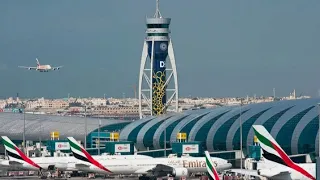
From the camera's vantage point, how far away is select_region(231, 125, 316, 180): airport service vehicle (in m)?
70.4

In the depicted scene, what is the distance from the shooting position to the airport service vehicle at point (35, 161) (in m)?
116

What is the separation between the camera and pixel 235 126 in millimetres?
138500

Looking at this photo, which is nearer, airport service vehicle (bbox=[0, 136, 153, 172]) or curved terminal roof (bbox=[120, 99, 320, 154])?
airport service vehicle (bbox=[0, 136, 153, 172])

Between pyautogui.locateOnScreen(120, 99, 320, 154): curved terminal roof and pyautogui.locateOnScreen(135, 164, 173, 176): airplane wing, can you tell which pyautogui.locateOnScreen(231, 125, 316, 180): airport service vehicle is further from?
pyautogui.locateOnScreen(120, 99, 320, 154): curved terminal roof

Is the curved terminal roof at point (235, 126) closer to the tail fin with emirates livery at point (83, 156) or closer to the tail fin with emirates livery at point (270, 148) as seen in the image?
the tail fin with emirates livery at point (83, 156)

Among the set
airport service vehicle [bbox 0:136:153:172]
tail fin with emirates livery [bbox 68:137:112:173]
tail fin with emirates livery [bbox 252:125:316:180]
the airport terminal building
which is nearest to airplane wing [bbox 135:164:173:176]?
tail fin with emirates livery [bbox 68:137:112:173]

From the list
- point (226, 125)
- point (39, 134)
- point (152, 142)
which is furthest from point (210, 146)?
point (39, 134)

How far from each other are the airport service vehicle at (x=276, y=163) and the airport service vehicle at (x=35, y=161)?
4381cm

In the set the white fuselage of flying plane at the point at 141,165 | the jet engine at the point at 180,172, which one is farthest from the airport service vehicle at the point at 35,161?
the jet engine at the point at 180,172

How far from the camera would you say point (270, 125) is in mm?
131875

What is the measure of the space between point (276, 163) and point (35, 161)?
51.6m

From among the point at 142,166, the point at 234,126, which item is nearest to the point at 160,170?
the point at 142,166

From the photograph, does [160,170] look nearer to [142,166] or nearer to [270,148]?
[142,166]

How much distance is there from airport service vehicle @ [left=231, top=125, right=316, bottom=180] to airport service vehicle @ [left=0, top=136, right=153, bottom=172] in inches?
1725
